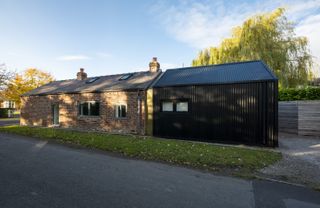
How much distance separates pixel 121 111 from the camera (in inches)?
589

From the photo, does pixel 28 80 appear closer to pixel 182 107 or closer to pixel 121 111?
pixel 121 111

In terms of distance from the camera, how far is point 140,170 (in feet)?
19.8

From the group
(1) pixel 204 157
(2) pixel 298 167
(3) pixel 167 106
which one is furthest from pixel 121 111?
(2) pixel 298 167

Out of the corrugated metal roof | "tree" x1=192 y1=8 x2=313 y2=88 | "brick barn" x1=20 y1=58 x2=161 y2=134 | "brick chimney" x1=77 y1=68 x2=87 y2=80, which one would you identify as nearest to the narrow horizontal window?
the corrugated metal roof

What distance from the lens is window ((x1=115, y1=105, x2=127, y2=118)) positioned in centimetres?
1481

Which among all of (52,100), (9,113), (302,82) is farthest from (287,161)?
(9,113)

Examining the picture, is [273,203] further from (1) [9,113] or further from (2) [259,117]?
(1) [9,113]

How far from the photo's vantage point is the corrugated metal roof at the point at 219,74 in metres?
10.9

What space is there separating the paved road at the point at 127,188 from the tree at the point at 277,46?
17.4 metres

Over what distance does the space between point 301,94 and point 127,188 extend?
1485 cm

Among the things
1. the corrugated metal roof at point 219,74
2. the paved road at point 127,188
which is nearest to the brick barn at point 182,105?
the corrugated metal roof at point 219,74

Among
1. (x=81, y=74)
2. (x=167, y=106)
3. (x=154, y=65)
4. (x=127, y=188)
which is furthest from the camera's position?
(x=81, y=74)

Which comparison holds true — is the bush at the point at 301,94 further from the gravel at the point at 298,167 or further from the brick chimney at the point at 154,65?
the brick chimney at the point at 154,65

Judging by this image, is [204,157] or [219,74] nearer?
[204,157]
